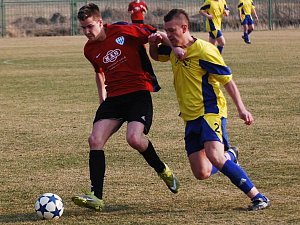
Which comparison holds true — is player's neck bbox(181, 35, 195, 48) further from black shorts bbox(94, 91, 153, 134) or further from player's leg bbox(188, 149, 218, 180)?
player's leg bbox(188, 149, 218, 180)

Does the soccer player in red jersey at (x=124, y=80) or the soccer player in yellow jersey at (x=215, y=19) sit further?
the soccer player in yellow jersey at (x=215, y=19)

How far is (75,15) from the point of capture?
1658 inches

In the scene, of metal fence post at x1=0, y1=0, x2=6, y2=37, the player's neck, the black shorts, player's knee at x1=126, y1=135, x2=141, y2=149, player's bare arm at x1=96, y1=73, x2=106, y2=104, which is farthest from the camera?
metal fence post at x1=0, y1=0, x2=6, y2=37

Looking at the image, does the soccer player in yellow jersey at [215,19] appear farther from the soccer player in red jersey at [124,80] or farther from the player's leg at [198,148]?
the player's leg at [198,148]

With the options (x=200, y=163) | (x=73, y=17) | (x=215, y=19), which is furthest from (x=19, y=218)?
(x=73, y=17)

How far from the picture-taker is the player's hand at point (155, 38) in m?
6.66

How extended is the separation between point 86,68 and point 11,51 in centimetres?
845

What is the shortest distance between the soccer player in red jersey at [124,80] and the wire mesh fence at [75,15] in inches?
1376

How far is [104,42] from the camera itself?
23.0 ft

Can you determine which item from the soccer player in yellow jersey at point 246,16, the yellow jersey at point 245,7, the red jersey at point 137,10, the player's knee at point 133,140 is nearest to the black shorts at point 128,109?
the player's knee at point 133,140

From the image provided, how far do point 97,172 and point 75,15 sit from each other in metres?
36.1

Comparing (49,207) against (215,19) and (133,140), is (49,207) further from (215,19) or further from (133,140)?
(215,19)

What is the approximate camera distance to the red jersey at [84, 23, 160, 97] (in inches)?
275

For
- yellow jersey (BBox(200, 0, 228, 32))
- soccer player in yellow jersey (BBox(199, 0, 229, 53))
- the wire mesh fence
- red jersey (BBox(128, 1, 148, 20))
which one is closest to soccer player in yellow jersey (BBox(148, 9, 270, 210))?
soccer player in yellow jersey (BBox(199, 0, 229, 53))
